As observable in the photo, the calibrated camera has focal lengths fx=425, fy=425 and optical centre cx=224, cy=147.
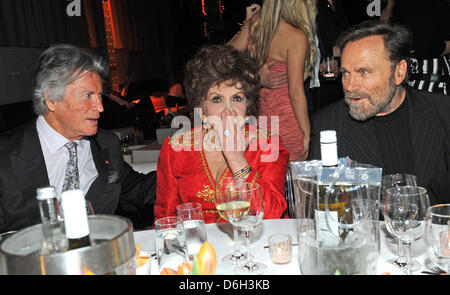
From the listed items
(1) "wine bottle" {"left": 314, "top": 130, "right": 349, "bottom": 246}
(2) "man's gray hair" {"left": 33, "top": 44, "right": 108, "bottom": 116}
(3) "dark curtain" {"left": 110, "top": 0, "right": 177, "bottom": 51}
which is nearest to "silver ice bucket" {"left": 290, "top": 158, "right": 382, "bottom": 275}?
(1) "wine bottle" {"left": 314, "top": 130, "right": 349, "bottom": 246}

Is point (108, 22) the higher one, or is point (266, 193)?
point (108, 22)

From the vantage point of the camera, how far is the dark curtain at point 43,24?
14.8 feet

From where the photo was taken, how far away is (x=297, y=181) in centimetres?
106

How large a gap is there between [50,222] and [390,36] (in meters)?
1.69

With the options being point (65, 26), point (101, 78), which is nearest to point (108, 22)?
point (65, 26)

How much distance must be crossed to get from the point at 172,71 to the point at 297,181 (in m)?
10.7

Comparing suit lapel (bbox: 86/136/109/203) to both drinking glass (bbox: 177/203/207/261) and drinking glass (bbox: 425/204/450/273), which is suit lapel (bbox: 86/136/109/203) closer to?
drinking glass (bbox: 177/203/207/261)

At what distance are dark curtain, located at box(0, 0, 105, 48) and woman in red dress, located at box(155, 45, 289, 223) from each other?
10.6ft

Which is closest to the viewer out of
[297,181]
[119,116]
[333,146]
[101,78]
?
[333,146]

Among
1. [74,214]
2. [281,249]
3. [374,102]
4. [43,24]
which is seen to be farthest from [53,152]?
[43,24]

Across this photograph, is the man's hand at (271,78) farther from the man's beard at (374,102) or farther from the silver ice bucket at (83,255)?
the silver ice bucket at (83,255)

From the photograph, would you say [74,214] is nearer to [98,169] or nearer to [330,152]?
[330,152]

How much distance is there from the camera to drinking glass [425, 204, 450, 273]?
1.00m
